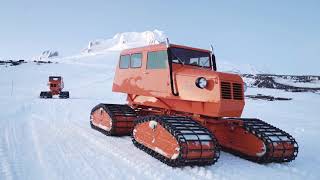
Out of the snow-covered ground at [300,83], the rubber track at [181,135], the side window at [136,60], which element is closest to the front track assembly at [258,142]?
the rubber track at [181,135]

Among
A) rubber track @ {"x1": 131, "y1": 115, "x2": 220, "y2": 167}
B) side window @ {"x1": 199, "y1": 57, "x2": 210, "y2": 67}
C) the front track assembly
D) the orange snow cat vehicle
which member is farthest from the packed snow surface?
rubber track @ {"x1": 131, "y1": 115, "x2": 220, "y2": 167}

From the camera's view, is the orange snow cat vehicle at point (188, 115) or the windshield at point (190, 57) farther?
the windshield at point (190, 57)

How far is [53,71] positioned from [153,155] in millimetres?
53205

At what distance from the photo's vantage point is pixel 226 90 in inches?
370

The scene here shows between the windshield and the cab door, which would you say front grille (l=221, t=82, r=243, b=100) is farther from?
the windshield

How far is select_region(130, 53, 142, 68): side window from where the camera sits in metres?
11.9

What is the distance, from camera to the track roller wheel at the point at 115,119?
11.8 meters

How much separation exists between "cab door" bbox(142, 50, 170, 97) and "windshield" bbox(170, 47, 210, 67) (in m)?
0.32

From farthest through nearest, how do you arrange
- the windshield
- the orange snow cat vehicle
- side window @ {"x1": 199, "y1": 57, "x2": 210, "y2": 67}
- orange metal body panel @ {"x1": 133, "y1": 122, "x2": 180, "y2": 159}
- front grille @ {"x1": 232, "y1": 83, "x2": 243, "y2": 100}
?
side window @ {"x1": 199, "y1": 57, "x2": 210, "y2": 67} < the windshield < front grille @ {"x1": 232, "y1": 83, "x2": 243, "y2": 100} < the orange snow cat vehicle < orange metal body panel @ {"x1": 133, "y1": 122, "x2": 180, "y2": 159}

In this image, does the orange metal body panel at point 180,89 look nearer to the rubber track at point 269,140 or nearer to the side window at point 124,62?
the side window at point 124,62

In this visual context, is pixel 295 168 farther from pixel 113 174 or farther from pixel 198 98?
pixel 113 174

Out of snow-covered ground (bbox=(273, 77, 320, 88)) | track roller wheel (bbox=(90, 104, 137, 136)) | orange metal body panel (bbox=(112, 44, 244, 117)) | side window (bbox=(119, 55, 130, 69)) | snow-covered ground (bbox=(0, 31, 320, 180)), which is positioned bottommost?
snow-covered ground (bbox=(273, 77, 320, 88))

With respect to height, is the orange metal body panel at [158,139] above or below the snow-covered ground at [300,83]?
above

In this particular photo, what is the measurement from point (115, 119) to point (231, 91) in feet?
13.0
